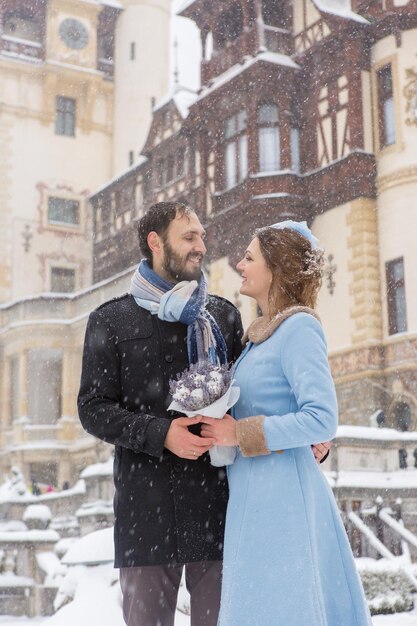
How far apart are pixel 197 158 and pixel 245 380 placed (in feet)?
71.5

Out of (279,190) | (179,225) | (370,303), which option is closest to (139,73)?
(279,190)

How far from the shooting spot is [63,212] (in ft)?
108

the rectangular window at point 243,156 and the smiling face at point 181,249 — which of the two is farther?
the rectangular window at point 243,156

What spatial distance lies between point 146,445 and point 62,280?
98.3 ft

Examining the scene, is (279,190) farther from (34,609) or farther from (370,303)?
(34,609)

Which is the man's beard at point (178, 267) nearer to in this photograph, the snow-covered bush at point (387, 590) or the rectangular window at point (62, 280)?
the snow-covered bush at point (387, 590)

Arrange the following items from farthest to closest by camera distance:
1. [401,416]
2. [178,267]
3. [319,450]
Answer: [401,416] < [178,267] < [319,450]

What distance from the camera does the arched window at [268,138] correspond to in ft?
68.1

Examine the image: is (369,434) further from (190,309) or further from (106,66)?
(106,66)

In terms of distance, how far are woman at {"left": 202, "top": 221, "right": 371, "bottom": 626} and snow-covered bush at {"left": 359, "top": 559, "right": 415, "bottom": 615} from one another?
590 centimetres

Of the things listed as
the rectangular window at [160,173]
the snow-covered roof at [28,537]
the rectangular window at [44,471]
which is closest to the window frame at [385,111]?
the rectangular window at [160,173]

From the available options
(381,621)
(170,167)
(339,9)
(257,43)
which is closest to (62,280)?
(170,167)

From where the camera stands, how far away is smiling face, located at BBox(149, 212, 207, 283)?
3.28m

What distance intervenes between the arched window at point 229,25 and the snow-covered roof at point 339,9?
2936 millimetres
